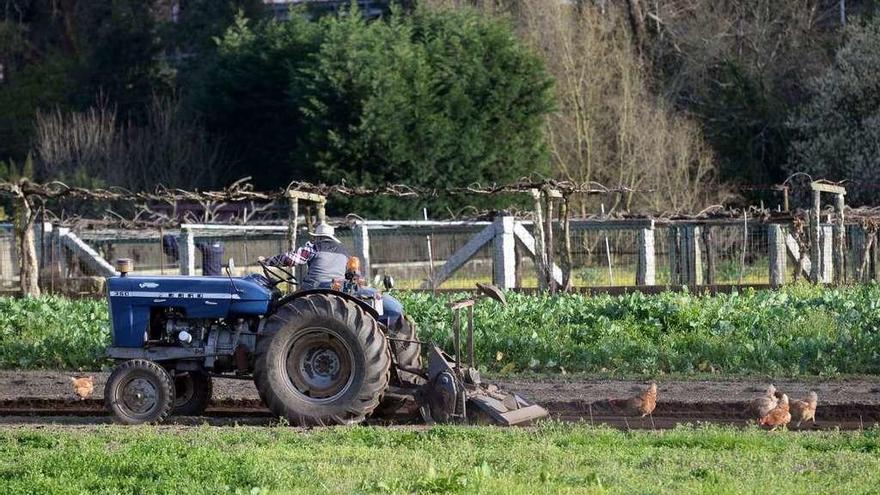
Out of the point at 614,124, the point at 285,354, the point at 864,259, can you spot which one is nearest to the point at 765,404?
the point at 285,354

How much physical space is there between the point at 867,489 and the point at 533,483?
7.31 feet

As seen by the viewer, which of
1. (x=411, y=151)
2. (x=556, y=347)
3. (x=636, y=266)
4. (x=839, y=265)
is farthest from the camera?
(x=411, y=151)

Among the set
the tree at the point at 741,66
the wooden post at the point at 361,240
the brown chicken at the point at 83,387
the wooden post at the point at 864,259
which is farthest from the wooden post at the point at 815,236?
the tree at the point at 741,66

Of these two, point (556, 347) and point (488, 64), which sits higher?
point (488, 64)

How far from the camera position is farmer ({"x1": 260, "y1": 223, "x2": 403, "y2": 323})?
13.5 meters

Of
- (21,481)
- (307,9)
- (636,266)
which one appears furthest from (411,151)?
(21,481)

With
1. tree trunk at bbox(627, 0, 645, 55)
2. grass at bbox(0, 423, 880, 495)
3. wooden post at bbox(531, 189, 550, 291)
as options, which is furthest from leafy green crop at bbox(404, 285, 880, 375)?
tree trunk at bbox(627, 0, 645, 55)

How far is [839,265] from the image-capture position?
25922 millimetres

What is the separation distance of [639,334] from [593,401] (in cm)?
413

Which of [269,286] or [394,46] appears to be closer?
[269,286]

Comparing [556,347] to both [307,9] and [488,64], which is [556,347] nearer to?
[488,64]

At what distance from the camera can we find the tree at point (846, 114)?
45.5 meters

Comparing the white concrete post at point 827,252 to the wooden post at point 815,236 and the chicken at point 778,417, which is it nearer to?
the wooden post at point 815,236

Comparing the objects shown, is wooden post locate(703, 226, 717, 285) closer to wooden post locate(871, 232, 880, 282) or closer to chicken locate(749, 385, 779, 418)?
wooden post locate(871, 232, 880, 282)
